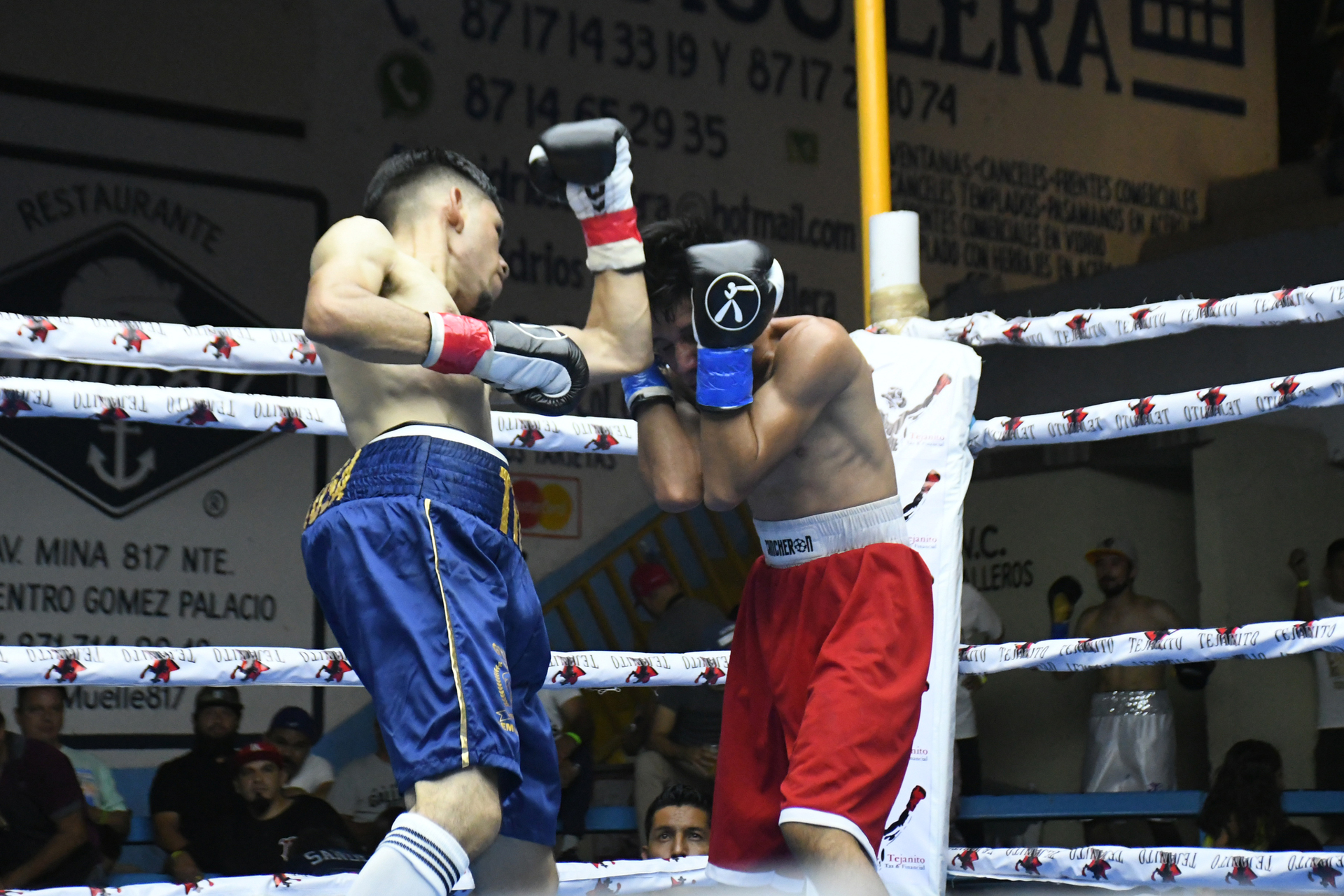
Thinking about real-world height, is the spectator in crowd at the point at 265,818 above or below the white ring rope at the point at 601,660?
below

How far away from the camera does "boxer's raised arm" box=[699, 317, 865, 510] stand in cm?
223

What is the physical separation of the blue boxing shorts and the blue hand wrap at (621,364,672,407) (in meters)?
0.43

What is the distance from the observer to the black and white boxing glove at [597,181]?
6.65ft

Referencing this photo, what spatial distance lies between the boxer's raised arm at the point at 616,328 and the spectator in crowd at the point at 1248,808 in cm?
277

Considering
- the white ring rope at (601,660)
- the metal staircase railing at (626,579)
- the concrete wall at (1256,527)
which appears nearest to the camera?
the white ring rope at (601,660)

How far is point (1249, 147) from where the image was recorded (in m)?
9.40

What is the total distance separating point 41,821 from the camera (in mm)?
4117

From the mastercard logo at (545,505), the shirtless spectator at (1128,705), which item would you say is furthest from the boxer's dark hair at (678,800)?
the mastercard logo at (545,505)

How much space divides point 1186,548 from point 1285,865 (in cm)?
573

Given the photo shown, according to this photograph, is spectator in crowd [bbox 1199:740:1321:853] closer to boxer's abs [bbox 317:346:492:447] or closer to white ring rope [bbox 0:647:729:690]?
white ring rope [bbox 0:647:729:690]

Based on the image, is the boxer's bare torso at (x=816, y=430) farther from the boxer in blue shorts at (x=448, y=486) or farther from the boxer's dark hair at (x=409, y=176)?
the boxer's dark hair at (x=409, y=176)

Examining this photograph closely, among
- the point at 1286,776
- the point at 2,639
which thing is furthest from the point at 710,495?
the point at 1286,776

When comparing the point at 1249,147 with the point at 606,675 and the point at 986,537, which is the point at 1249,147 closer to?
the point at 986,537

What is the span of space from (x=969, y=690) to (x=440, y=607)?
4.41 metres
